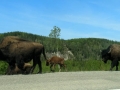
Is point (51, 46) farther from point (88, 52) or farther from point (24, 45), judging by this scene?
point (24, 45)

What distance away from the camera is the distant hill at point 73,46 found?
92.8m

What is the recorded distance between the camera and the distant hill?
305ft

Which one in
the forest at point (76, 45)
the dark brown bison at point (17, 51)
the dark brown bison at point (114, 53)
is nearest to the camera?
the dark brown bison at point (17, 51)

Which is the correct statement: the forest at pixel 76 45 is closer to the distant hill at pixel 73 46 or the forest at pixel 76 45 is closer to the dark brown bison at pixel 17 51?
the distant hill at pixel 73 46

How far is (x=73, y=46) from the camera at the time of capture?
11106cm

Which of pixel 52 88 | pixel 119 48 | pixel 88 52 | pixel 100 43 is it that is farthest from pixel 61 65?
pixel 100 43

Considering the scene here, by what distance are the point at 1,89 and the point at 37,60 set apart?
8345mm

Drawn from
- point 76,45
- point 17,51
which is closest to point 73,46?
point 76,45

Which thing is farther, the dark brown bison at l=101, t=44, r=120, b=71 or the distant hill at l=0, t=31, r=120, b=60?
Result: the distant hill at l=0, t=31, r=120, b=60

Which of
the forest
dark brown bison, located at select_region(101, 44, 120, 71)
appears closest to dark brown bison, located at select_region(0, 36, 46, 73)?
dark brown bison, located at select_region(101, 44, 120, 71)

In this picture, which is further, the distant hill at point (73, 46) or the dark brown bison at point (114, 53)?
the distant hill at point (73, 46)

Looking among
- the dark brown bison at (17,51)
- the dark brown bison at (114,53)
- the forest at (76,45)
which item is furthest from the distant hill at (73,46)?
the dark brown bison at (17,51)

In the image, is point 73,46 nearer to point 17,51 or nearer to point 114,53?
point 114,53

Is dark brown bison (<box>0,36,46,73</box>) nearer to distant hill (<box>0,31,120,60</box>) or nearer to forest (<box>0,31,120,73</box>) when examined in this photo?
distant hill (<box>0,31,120,60</box>)
